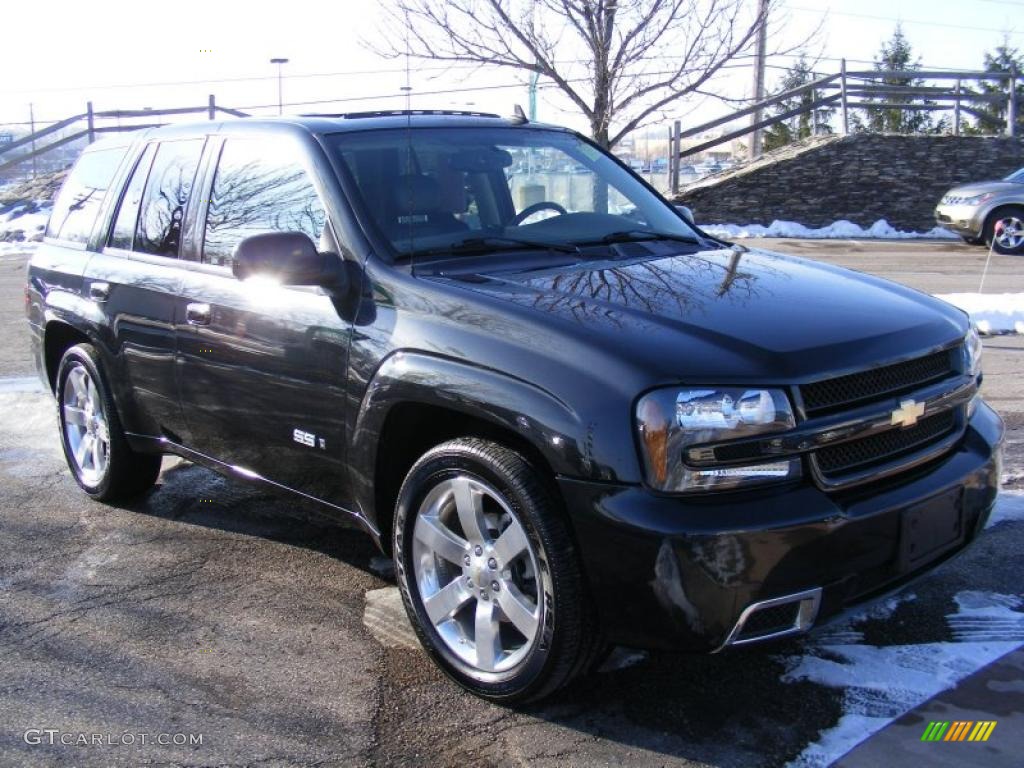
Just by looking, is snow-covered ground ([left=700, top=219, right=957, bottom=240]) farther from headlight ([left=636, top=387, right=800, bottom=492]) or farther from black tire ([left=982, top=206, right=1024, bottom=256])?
headlight ([left=636, top=387, right=800, bottom=492])

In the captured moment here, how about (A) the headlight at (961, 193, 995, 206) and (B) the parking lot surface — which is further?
(A) the headlight at (961, 193, 995, 206)

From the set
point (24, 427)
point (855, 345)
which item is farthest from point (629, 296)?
point (24, 427)

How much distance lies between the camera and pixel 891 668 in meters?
3.49

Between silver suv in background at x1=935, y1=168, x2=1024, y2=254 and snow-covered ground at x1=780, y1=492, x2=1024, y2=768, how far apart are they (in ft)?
49.1

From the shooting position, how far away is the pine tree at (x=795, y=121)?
1115 inches

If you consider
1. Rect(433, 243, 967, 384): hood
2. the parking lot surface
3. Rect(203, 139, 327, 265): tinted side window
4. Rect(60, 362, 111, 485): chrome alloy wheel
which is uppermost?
Rect(203, 139, 327, 265): tinted side window

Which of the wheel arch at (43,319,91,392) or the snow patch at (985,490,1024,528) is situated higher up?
the wheel arch at (43,319,91,392)

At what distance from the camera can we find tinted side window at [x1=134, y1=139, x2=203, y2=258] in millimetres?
4746

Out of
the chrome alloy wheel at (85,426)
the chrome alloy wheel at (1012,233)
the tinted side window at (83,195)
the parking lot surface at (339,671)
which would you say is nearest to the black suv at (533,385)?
the parking lot surface at (339,671)

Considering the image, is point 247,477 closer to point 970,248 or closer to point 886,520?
point 886,520

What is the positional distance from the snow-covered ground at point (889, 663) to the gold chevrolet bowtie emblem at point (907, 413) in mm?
558

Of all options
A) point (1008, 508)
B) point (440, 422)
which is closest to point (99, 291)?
point (440, 422)

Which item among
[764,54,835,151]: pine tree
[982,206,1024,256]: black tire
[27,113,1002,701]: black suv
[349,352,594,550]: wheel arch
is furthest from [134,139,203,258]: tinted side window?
[764,54,835,151]: pine tree

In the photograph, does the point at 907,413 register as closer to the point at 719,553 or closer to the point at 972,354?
the point at 972,354
